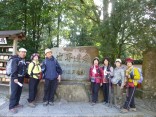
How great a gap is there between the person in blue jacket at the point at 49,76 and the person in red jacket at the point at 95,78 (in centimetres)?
123

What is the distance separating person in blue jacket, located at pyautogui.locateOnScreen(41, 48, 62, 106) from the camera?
305 inches

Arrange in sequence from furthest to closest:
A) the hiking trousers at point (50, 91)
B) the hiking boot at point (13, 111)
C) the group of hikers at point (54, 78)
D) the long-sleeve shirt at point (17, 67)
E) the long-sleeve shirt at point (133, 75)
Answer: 1. the hiking trousers at point (50, 91)
2. the long-sleeve shirt at point (133, 75)
3. the group of hikers at point (54, 78)
4. the long-sleeve shirt at point (17, 67)
5. the hiking boot at point (13, 111)

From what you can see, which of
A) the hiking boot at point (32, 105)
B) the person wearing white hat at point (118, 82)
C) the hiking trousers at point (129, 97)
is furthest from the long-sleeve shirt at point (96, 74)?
the hiking boot at point (32, 105)

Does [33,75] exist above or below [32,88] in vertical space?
above

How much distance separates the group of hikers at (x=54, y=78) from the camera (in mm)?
7070

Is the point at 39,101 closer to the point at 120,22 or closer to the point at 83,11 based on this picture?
the point at 120,22

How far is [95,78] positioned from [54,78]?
1439 millimetres

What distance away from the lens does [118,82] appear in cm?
766

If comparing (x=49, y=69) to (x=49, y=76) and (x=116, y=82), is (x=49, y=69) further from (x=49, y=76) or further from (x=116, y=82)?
(x=116, y=82)

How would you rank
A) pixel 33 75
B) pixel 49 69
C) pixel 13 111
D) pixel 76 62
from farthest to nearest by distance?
pixel 76 62, pixel 49 69, pixel 33 75, pixel 13 111

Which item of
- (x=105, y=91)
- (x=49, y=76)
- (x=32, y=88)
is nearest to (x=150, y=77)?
(x=105, y=91)

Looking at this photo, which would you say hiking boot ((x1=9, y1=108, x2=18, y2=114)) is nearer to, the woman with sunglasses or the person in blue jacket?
the woman with sunglasses

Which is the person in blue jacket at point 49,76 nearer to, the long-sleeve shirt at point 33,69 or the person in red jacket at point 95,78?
the long-sleeve shirt at point 33,69

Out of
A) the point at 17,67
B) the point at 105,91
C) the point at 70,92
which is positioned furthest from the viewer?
the point at 70,92
